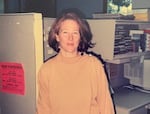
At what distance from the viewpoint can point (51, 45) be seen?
5.85 ft

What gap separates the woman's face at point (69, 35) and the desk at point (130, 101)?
2.00ft

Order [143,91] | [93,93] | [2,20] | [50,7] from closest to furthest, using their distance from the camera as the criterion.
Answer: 1. [93,93]
2. [2,20]
3. [143,91]
4. [50,7]

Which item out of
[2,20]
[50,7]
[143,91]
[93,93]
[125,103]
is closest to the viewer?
[93,93]

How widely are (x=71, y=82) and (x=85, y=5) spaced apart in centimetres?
307

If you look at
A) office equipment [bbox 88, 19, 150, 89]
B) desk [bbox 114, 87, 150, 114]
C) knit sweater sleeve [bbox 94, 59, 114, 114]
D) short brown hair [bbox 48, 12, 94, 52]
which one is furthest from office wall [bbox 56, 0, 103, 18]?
knit sweater sleeve [bbox 94, 59, 114, 114]

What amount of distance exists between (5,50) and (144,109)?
1.06 metres

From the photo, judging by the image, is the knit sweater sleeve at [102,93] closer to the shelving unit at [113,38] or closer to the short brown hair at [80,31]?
the short brown hair at [80,31]

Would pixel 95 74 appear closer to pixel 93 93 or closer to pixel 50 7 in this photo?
pixel 93 93

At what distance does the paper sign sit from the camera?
1.78 m

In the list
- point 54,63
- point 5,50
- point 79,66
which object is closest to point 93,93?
point 79,66

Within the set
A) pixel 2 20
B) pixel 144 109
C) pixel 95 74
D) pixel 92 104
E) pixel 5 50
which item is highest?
pixel 2 20

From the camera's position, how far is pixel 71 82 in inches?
65.6

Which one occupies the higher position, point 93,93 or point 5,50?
point 5,50

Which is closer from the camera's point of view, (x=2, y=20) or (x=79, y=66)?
(x=79, y=66)
